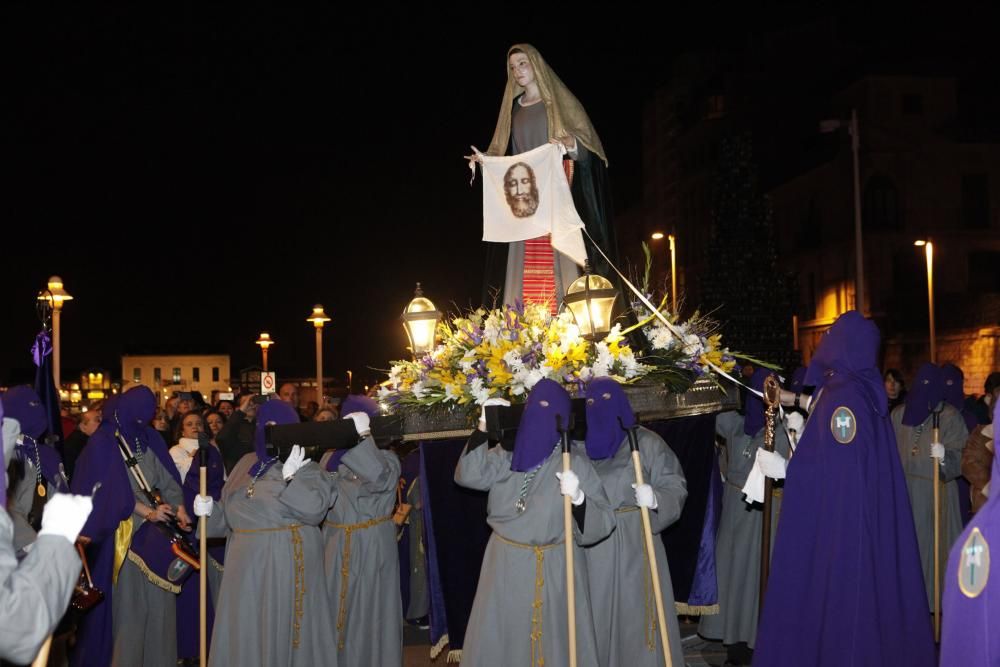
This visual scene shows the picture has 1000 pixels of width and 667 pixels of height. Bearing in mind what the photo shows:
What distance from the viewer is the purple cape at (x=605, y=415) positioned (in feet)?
22.4

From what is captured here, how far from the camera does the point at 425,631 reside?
1083 cm

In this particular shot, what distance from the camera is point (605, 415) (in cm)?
683

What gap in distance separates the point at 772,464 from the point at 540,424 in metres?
1.84

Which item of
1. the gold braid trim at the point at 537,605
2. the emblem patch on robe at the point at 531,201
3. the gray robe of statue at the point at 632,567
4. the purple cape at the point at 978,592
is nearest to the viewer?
the purple cape at the point at 978,592

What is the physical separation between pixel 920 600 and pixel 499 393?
115 inches

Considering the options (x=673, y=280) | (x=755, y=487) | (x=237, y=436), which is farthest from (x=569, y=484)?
(x=673, y=280)

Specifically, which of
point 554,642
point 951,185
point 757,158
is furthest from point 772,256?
point 757,158

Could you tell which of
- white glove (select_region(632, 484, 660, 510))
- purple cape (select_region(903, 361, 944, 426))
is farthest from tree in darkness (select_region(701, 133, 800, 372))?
white glove (select_region(632, 484, 660, 510))

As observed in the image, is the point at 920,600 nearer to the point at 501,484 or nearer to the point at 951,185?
the point at 501,484

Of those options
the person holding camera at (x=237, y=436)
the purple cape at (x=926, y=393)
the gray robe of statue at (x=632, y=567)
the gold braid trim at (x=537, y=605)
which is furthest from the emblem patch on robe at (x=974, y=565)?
the person holding camera at (x=237, y=436)

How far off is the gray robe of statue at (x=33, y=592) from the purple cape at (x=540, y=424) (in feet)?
10.0

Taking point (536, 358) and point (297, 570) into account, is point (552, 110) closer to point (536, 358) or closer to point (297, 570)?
point (536, 358)

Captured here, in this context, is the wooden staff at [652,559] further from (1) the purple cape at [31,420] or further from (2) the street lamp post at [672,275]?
(1) the purple cape at [31,420]

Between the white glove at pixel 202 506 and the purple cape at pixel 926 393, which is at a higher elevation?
the purple cape at pixel 926 393
